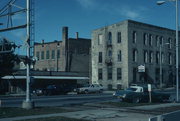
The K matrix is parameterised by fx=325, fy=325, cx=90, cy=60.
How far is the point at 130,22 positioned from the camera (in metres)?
60.8

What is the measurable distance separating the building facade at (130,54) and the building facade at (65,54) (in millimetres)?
5207

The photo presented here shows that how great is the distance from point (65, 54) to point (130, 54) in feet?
51.3

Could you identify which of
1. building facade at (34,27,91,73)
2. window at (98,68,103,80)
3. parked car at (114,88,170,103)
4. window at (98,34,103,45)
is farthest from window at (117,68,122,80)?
parked car at (114,88,170,103)

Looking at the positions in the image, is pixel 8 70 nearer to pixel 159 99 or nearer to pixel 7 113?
pixel 7 113

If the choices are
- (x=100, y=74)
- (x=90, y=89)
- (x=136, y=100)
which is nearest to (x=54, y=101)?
(x=136, y=100)

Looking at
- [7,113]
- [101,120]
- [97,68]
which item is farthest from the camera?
[97,68]

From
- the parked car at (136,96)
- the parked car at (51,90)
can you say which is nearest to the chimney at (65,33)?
the parked car at (51,90)

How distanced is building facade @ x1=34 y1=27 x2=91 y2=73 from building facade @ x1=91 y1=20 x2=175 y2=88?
5.21 meters

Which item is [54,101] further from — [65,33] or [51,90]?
[65,33]

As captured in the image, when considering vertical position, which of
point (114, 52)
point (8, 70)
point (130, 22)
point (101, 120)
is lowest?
point (101, 120)

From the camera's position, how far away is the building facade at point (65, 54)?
7025 cm

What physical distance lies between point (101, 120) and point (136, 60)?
152ft

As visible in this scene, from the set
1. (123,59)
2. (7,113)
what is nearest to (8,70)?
(7,113)

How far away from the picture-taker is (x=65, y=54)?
2744 inches
